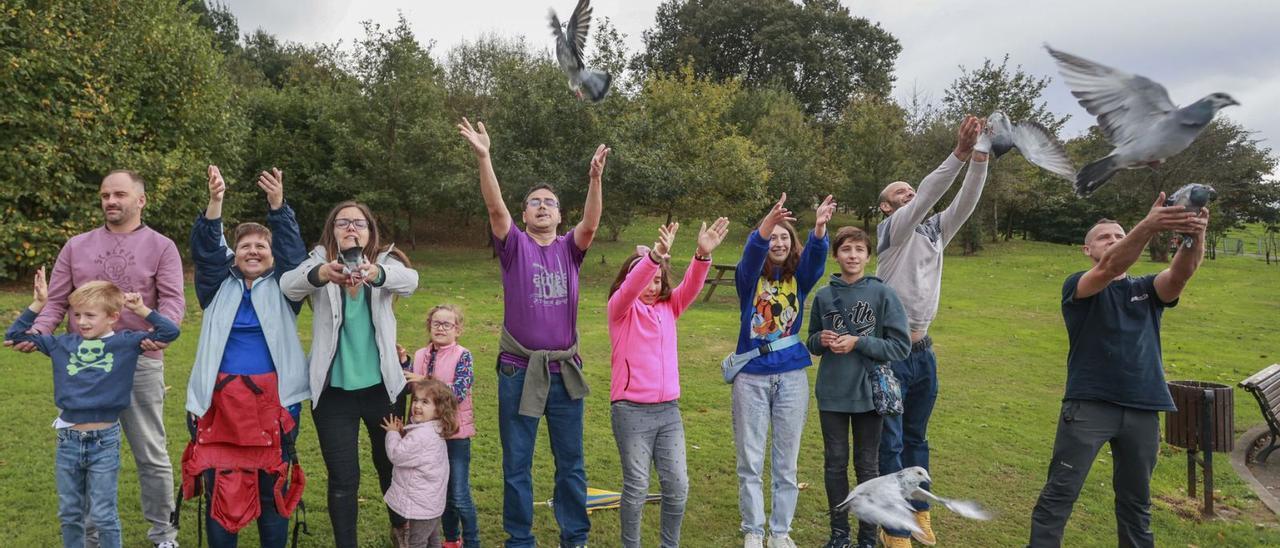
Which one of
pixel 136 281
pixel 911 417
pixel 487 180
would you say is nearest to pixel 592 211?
pixel 487 180

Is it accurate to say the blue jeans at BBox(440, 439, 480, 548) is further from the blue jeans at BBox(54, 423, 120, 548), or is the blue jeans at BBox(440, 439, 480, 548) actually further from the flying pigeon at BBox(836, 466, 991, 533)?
the flying pigeon at BBox(836, 466, 991, 533)

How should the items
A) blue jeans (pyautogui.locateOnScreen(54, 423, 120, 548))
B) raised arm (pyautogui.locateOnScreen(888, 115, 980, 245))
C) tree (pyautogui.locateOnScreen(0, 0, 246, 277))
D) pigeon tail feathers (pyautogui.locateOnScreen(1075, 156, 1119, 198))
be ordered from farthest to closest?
tree (pyautogui.locateOnScreen(0, 0, 246, 277))
raised arm (pyautogui.locateOnScreen(888, 115, 980, 245))
blue jeans (pyautogui.locateOnScreen(54, 423, 120, 548))
pigeon tail feathers (pyautogui.locateOnScreen(1075, 156, 1119, 198))

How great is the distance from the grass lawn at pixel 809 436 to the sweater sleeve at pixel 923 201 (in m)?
2.04

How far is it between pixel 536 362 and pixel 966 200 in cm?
267

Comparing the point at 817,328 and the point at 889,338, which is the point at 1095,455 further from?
the point at 817,328

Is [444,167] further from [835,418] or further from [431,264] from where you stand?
[835,418]

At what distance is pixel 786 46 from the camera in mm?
46344

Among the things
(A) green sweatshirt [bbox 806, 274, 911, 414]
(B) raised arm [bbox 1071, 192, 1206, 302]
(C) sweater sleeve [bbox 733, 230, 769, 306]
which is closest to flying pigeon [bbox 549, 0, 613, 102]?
(C) sweater sleeve [bbox 733, 230, 769, 306]

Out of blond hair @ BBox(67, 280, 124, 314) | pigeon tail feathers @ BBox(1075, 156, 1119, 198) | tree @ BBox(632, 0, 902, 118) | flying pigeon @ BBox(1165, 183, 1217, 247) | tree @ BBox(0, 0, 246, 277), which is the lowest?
blond hair @ BBox(67, 280, 124, 314)

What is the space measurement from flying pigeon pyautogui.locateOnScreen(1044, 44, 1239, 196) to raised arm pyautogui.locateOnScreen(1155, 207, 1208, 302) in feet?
2.40

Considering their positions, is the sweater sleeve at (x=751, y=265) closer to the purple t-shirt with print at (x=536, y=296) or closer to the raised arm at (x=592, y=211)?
the raised arm at (x=592, y=211)

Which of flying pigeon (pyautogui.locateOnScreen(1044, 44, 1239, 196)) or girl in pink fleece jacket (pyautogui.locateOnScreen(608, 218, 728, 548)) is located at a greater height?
flying pigeon (pyautogui.locateOnScreen(1044, 44, 1239, 196))

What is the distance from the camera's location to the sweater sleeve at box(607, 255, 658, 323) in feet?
13.5

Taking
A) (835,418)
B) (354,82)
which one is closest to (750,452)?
(835,418)
